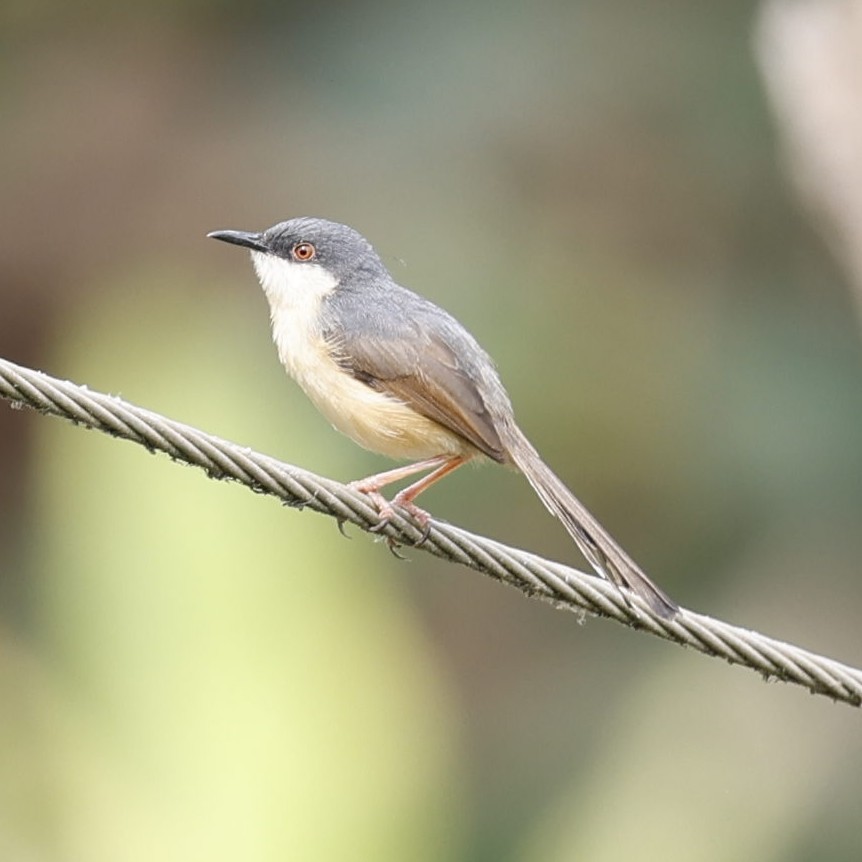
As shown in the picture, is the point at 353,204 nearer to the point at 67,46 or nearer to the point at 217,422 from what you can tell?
the point at 67,46

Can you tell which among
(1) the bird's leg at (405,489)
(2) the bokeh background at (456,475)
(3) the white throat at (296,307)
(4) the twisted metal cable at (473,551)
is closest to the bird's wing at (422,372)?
(3) the white throat at (296,307)

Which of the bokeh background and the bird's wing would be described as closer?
the bird's wing

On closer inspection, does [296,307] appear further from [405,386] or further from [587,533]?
[587,533]

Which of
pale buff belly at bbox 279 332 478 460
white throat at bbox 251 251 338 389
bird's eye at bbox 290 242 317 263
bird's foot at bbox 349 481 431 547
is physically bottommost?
bird's foot at bbox 349 481 431 547

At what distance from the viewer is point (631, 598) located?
521cm

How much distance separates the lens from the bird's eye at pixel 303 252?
7316mm

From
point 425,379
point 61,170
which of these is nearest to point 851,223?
point 425,379

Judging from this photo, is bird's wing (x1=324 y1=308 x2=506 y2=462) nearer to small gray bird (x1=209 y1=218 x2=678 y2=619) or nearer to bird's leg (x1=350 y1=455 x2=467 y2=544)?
Result: small gray bird (x1=209 y1=218 x2=678 y2=619)

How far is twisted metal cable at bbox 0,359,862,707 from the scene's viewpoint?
470 centimetres

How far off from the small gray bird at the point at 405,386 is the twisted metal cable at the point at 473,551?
0.58 meters

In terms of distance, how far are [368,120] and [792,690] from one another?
7400 mm

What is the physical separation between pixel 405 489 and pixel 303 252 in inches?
60.7

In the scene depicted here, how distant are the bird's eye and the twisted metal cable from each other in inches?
87.1

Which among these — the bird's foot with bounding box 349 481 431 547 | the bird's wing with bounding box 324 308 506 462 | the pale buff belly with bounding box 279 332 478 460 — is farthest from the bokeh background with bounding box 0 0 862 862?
the bird's foot with bounding box 349 481 431 547
